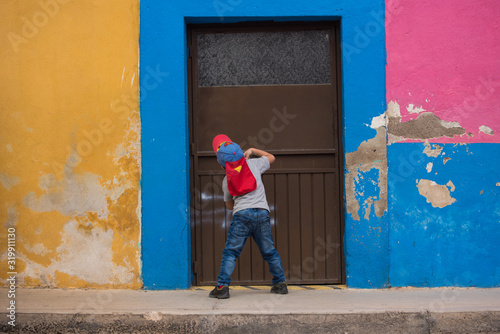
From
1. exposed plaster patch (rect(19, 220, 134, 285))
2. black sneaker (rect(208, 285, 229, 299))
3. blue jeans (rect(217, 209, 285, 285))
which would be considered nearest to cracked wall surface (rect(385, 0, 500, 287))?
blue jeans (rect(217, 209, 285, 285))

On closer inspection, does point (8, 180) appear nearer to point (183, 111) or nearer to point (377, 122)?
point (183, 111)

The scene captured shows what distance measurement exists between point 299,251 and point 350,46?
2.10 metres

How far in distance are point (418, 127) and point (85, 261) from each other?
11.5 ft

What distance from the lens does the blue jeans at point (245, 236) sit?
460 cm

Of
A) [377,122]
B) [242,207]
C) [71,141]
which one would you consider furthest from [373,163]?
[71,141]

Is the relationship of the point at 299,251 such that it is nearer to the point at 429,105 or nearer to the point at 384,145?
the point at 384,145

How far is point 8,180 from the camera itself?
204 inches

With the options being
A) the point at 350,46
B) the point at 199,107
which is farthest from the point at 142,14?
the point at 350,46

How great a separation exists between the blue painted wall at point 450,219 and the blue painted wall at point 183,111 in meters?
0.22

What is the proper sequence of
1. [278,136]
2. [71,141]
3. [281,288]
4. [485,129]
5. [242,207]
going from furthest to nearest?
[278,136] → [71,141] → [485,129] → [281,288] → [242,207]

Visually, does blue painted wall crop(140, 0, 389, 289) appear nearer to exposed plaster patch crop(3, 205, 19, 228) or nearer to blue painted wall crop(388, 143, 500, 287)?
blue painted wall crop(388, 143, 500, 287)

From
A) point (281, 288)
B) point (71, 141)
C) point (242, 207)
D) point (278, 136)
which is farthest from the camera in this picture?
point (278, 136)

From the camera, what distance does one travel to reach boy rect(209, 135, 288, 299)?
14.8 feet

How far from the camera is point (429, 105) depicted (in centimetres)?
507
